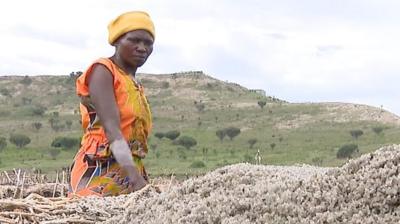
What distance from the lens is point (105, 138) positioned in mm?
3664

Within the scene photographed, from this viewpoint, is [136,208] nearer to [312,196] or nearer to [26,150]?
[312,196]

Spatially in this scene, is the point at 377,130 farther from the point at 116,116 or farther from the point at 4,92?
the point at 116,116

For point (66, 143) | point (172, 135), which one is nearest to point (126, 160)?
point (66, 143)

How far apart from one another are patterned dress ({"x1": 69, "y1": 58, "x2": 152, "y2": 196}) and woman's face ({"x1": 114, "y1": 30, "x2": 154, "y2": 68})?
3.4 inches

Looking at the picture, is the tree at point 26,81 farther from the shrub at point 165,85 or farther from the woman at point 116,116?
the woman at point 116,116

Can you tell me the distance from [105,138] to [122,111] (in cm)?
15

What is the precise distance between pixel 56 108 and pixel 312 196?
45.4 metres

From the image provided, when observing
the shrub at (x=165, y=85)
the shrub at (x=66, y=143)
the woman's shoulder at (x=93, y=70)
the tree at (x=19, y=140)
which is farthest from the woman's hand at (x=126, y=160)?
the shrub at (x=165, y=85)

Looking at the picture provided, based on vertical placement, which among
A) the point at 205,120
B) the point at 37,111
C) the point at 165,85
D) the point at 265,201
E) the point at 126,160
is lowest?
the point at 265,201

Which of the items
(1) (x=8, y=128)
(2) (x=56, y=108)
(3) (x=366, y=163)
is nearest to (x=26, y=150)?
(1) (x=8, y=128)

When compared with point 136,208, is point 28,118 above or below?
above

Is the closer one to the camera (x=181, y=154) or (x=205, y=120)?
(x=181, y=154)

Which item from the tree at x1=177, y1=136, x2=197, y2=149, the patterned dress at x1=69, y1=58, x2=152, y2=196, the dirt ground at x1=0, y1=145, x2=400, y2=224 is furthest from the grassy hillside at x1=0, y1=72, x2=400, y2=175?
the dirt ground at x1=0, y1=145, x2=400, y2=224

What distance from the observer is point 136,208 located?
102 inches
